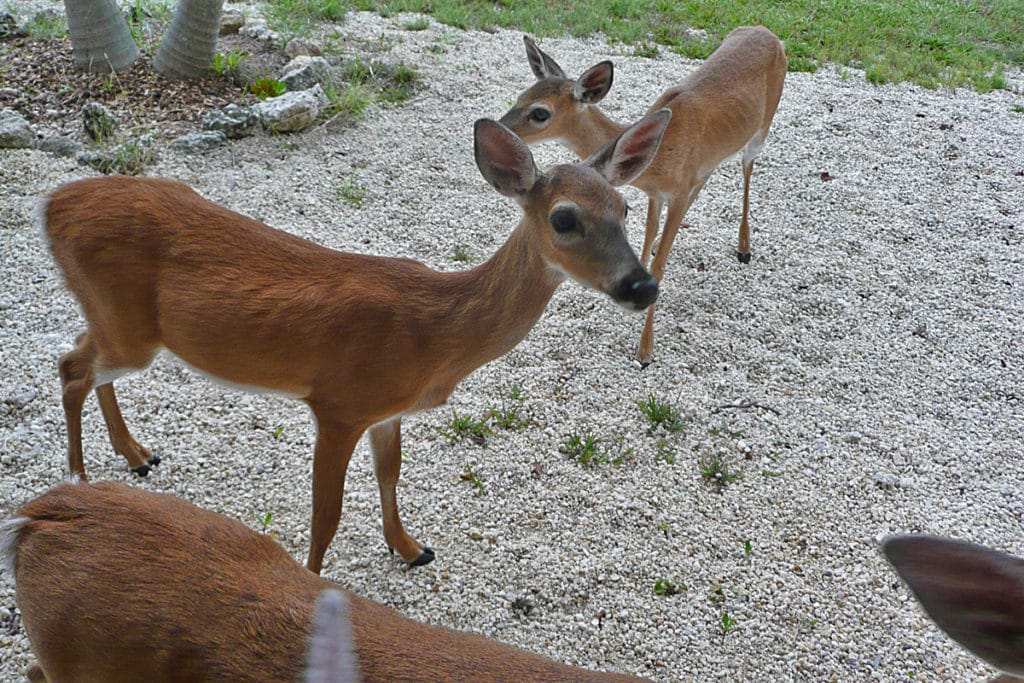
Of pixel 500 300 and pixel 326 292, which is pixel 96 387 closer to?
pixel 326 292

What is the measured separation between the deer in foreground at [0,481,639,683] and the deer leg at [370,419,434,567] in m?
1.04

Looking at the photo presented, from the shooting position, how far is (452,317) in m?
2.78

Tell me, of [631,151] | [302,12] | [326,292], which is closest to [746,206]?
[631,151]

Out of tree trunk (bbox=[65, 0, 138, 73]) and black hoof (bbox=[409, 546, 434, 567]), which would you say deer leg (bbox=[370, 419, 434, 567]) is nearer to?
black hoof (bbox=[409, 546, 434, 567])

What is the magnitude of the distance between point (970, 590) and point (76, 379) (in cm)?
308

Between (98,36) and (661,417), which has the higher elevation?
(98,36)

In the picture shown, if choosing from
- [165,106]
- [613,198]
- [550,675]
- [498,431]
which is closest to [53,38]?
[165,106]

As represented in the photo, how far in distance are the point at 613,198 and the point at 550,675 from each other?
1.67 metres

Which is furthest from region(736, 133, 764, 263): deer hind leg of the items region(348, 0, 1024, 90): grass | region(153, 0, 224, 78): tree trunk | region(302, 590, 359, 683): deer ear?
region(302, 590, 359, 683): deer ear

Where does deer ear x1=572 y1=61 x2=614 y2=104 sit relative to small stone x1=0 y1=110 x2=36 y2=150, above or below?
above

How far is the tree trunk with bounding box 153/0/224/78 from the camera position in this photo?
6098 mm

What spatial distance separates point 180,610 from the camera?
1.78 meters

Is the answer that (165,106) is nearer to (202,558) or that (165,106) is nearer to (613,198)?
(613,198)

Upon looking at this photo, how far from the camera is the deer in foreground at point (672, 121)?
14.7 ft
